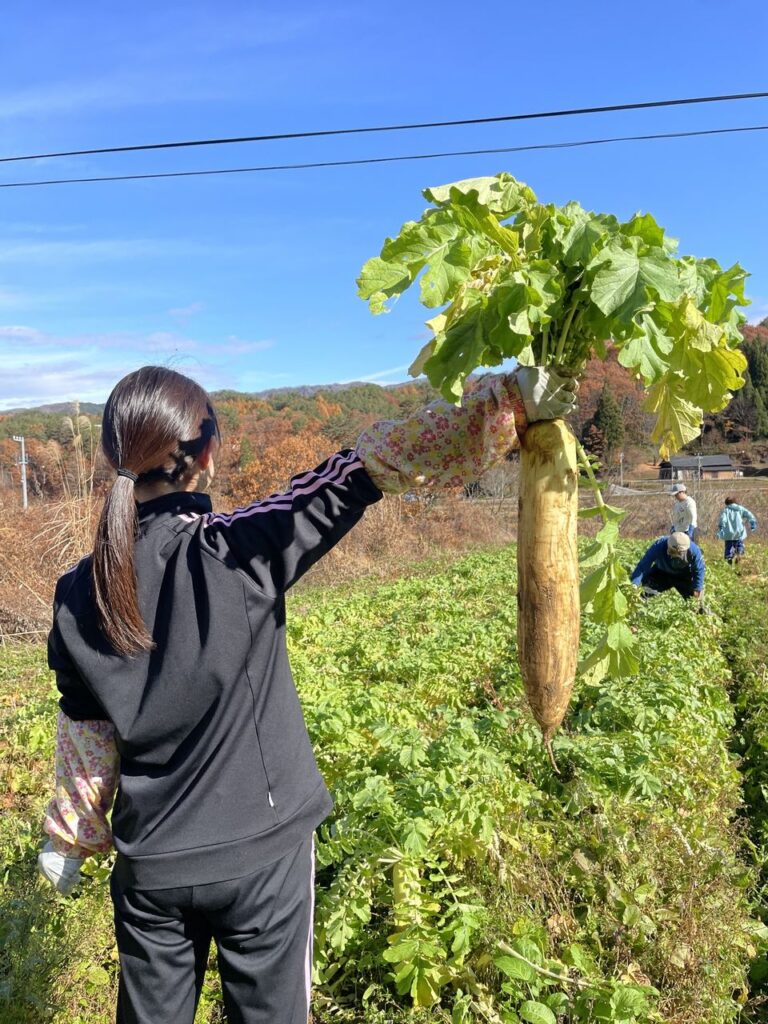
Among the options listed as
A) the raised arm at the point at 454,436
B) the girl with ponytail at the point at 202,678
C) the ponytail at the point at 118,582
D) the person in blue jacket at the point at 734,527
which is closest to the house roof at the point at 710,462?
the person in blue jacket at the point at 734,527

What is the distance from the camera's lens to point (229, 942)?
5.58 feet

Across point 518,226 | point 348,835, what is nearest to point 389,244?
point 518,226

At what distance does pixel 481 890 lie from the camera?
10.8ft

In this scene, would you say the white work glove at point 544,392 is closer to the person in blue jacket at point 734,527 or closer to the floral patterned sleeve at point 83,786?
the floral patterned sleeve at point 83,786

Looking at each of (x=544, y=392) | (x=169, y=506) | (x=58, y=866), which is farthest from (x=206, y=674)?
(x=544, y=392)

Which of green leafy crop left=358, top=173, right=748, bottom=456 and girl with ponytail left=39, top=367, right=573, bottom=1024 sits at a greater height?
green leafy crop left=358, top=173, right=748, bottom=456

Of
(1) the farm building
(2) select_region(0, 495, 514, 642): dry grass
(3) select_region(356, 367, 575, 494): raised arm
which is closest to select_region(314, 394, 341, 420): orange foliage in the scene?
(2) select_region(0, 495, 514, 642): dry grass

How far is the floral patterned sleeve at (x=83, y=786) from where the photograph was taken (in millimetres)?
1838

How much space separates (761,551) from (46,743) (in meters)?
17.2

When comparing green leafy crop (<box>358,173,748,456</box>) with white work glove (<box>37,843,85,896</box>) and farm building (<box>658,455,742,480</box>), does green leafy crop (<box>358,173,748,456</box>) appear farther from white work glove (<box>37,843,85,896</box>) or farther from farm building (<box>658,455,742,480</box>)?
farm building (<box>658,455,742,480</box>)

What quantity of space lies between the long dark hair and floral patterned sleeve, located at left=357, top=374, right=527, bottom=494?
394 mm

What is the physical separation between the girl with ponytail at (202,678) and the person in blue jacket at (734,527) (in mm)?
15682

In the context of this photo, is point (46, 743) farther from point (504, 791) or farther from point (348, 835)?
point (504, 791)

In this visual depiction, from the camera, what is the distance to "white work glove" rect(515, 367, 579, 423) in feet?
6.46
